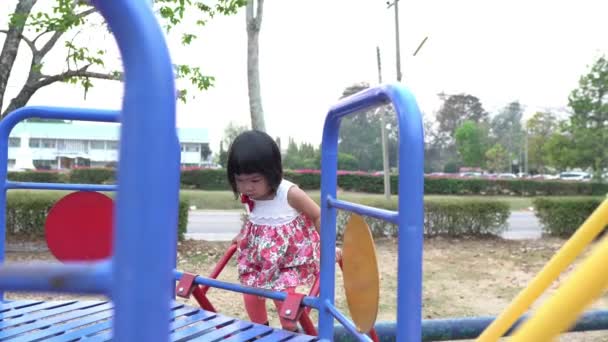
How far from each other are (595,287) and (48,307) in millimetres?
1832

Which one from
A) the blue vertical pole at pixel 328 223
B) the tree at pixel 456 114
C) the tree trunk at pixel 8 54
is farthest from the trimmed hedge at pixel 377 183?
the tree at pixel 456 114

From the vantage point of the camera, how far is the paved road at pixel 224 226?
8.47m

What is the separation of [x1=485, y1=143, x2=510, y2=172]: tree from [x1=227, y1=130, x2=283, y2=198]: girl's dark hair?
39.6 meters

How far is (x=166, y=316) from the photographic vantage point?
0.50 meters

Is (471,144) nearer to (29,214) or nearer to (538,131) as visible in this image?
(538,131)

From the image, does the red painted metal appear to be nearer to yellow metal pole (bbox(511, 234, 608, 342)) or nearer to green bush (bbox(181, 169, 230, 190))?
yellow metal pole (bbox(511, 234, 608, 342))

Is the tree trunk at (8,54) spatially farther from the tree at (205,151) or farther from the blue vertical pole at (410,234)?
the tree at (205,151)

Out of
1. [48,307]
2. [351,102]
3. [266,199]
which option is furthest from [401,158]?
[48,307]

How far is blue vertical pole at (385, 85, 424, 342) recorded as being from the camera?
110 cm

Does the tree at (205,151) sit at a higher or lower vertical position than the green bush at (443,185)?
higher

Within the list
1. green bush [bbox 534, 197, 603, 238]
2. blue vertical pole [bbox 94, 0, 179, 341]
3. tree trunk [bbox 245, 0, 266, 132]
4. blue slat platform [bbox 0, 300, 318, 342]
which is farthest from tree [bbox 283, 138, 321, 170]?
blue vertical pole [bbox 94, 0, 179, 341]

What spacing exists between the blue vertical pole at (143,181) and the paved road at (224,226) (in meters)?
7.22

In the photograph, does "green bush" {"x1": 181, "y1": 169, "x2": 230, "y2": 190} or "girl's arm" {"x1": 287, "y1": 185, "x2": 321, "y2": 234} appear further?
"green bush" {"x1": 181, "y1": 169, "x2": 230, "y2": 190}

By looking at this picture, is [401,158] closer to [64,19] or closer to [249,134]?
[249,134]
